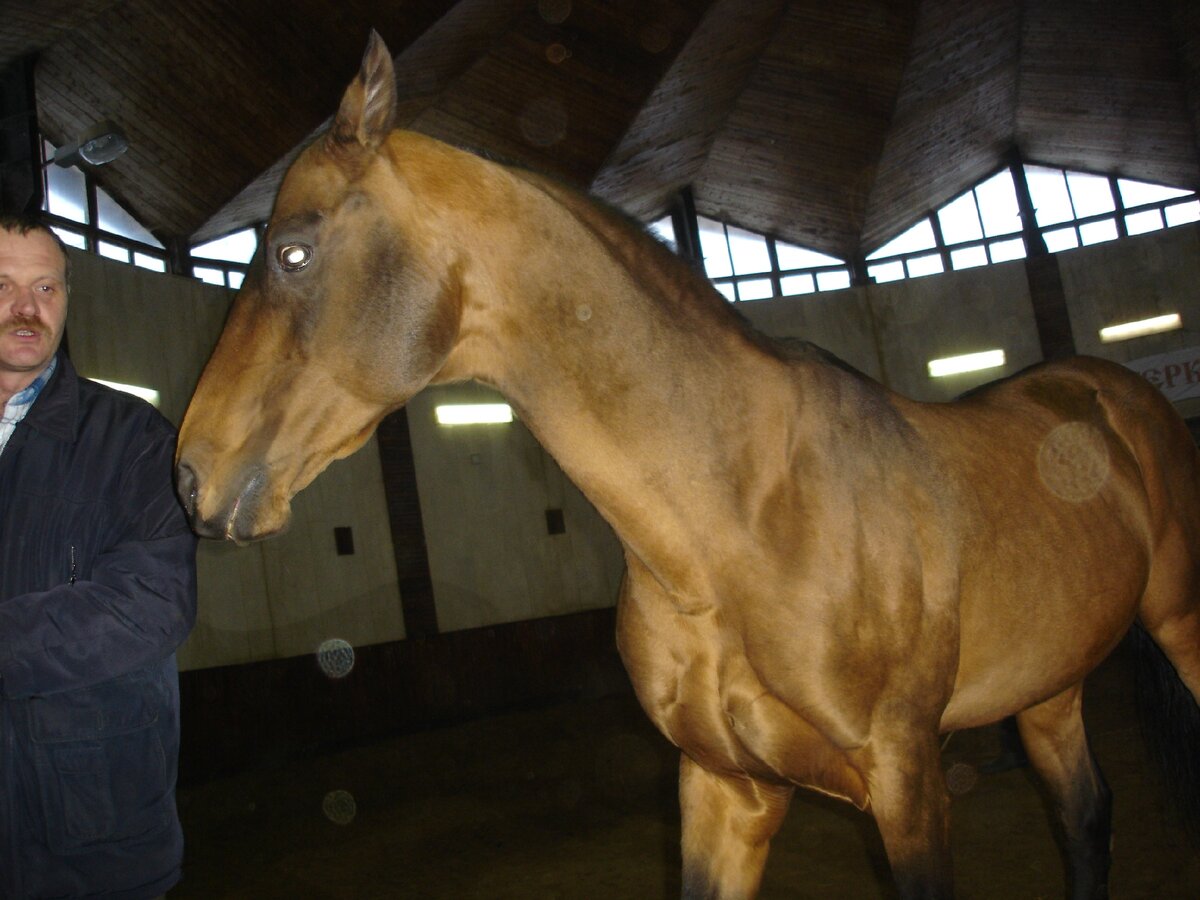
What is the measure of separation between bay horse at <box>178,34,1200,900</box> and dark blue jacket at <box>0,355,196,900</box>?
7.9 inches

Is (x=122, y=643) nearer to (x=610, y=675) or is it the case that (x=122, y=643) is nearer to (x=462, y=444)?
(x=610, y=675)

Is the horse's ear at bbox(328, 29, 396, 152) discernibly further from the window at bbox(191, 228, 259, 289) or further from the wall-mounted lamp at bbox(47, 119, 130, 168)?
the window at bbox(191, 228, 259, 289)

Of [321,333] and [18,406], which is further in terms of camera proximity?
[18,406]

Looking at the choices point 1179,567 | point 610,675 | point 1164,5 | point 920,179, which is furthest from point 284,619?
point 1164,5

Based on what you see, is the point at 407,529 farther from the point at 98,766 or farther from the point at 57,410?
the point at 98,766

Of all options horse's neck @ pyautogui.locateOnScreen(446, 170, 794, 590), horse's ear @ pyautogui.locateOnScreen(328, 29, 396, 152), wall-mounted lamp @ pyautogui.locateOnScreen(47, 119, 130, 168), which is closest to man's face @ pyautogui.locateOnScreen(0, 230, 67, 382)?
horse's ear @ pyautogui.locateOnScreen(328, 29, 396, 152)

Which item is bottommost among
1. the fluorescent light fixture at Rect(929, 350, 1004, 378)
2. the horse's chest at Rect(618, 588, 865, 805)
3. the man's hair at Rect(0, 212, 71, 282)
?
the horse's chest at Rect(618, 588, 865, 805)

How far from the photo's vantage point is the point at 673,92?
44.3 ft

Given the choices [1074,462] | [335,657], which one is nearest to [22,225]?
[1074,462]

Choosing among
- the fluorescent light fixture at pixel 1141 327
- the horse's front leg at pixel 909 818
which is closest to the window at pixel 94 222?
the horse's front leg at pixel 909 818

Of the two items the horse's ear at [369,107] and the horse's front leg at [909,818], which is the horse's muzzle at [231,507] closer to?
the horse's ear at [369,107]

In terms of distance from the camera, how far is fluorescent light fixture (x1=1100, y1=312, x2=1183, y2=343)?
1625cm

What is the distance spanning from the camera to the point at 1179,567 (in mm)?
3246

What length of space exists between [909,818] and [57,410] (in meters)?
1.93
